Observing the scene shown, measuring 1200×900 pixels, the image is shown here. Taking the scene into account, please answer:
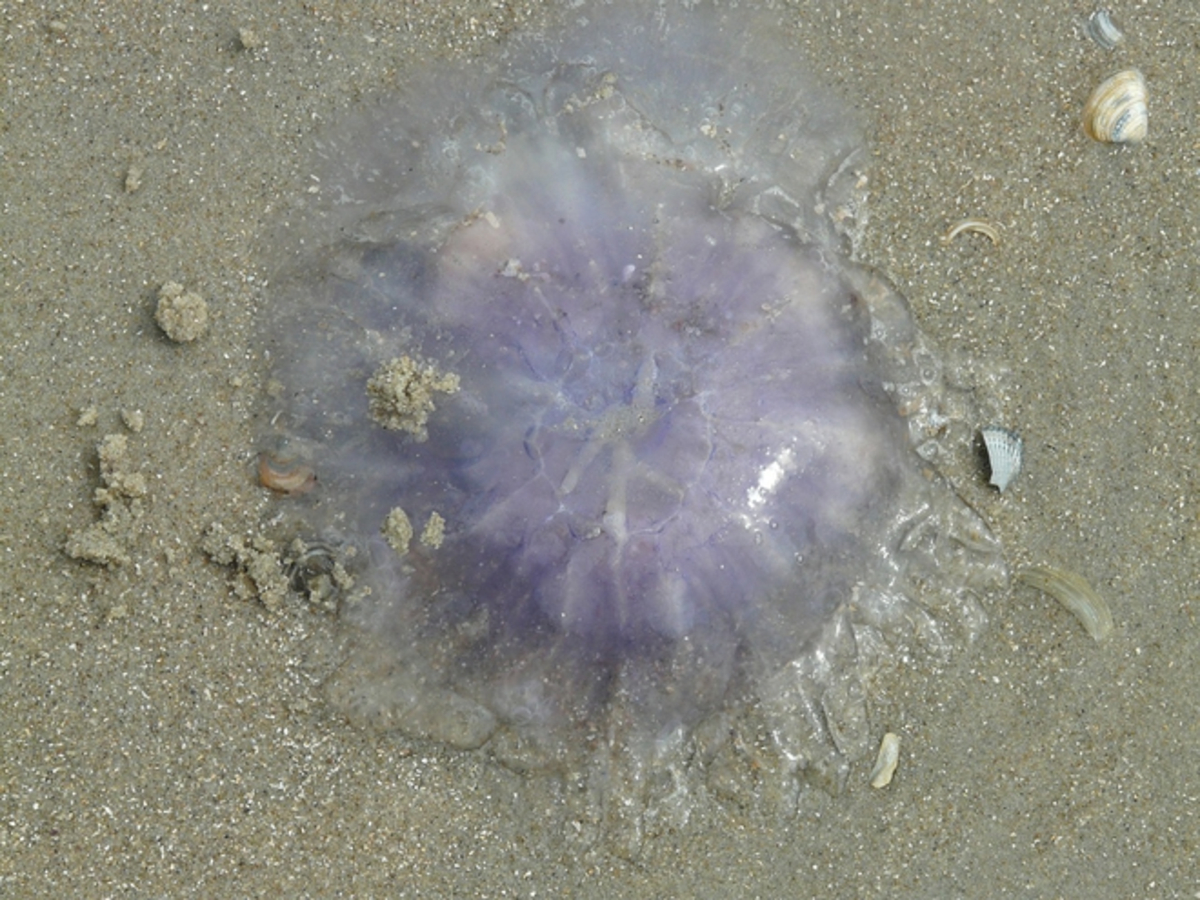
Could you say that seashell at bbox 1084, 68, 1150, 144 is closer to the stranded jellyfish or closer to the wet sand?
the wet sand

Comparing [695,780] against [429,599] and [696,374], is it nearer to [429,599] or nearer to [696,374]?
[429,599]

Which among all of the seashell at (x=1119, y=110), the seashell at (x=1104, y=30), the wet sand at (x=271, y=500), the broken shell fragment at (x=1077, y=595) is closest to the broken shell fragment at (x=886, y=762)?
the wet sand at (x=271, y=500)

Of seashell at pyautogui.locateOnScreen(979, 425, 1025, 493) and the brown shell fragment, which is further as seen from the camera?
seashell at pyautogui.locateOnScreen(979, 425, 1025, 493)

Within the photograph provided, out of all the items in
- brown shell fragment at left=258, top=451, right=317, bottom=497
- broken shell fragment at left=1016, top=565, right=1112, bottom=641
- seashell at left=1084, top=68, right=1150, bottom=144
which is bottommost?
brown shell fragment at left=258, top=451, right=317, bottom=497

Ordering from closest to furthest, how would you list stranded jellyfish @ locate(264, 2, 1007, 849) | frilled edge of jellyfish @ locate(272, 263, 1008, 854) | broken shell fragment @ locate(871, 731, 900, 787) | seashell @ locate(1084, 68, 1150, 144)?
stranded jellyfish @ locate(264, 2, 1007, 849), frilled edge of jellyfish @ locate(272, 263, 1008, 854), broken shell fragment @ locate(871, 731, 900, 787), seashell @ locate(1084, 68, 1150, 144)

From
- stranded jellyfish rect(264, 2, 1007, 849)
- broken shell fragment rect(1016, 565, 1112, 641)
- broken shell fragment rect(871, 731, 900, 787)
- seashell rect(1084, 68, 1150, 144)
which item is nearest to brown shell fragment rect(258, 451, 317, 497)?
stranded jellyfish rect(264, 2, 1007, 849)

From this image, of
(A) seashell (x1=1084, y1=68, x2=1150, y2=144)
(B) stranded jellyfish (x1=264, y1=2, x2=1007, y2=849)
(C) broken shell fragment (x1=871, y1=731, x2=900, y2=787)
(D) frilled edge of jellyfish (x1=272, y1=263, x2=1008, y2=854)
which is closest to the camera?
(B) stranded jellyfish (x1=264, y1=2, x2=1007, y2=849)
